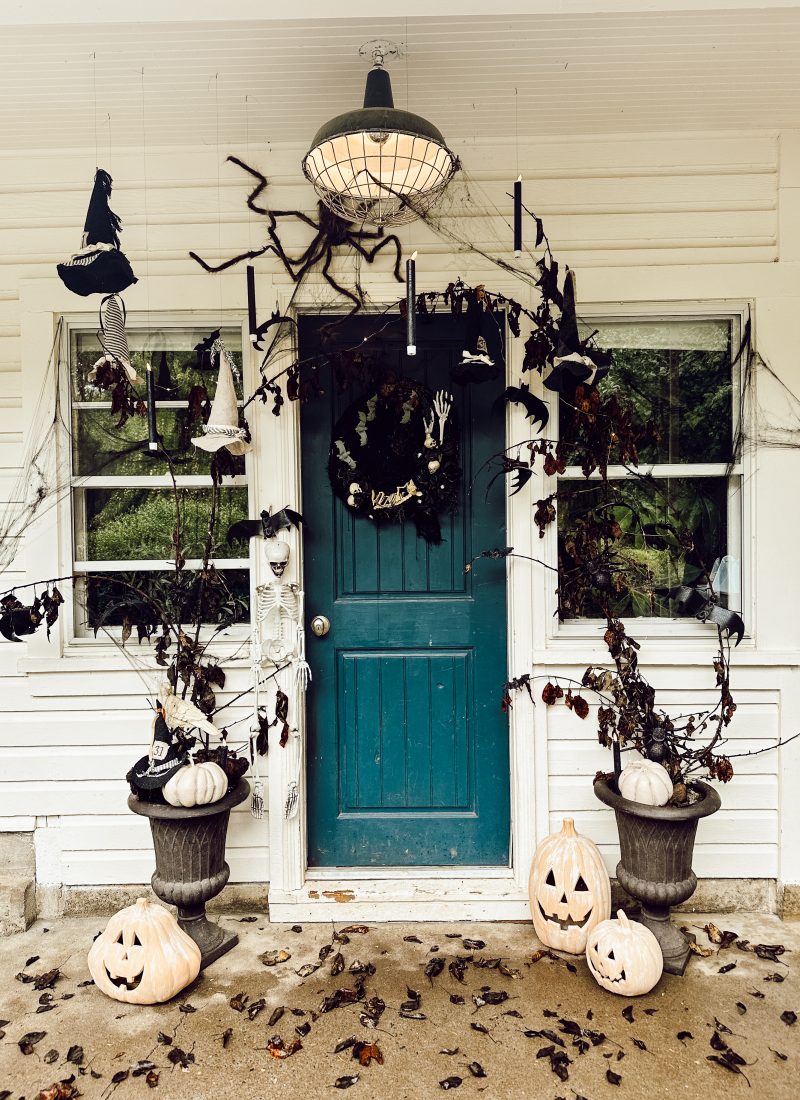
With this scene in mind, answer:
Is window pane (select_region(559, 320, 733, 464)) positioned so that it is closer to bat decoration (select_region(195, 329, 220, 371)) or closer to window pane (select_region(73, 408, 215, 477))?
bat decoration (select_region(195, 329, 220, 371))

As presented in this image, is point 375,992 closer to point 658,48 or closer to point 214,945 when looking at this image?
point 214,945

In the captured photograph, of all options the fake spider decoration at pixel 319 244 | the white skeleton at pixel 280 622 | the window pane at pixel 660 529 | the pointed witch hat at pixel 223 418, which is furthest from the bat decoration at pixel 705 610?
the pointed witch hat at pixel 223 418

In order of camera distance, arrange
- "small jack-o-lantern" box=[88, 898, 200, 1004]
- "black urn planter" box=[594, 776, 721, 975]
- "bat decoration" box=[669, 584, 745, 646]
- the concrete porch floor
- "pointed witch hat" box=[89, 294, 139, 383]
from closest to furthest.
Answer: the concrete porch floor, "small jack-o-lantern" box=[88, 898, 200, 1004], "black urn planter" box=[594, 776, 721, 975], "pointed witch hat" box=[89, 294, 139, 383], "bat decoration" box=[669, 584, 745, 646]

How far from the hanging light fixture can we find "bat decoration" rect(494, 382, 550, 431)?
742 mm

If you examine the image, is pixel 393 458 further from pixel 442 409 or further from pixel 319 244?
pixel 319 244

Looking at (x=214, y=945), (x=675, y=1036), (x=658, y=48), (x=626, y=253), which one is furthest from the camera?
(x=626, y=253)

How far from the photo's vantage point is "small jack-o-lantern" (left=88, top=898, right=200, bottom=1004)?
2.34 metres

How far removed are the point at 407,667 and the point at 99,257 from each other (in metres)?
1.91

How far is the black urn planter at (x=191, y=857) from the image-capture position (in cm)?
254

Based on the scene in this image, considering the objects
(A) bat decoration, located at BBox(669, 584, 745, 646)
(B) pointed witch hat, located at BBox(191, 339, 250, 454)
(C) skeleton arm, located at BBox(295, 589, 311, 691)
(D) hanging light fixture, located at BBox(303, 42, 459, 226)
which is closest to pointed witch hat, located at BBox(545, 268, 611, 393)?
(D) hanging light fixture, located at BBox(303, 42, 459, 226)

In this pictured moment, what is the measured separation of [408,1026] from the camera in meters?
2.26

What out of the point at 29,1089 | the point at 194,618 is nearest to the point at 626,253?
the point at 194,618

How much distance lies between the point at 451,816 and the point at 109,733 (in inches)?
57.5

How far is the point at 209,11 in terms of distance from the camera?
2277 mm
